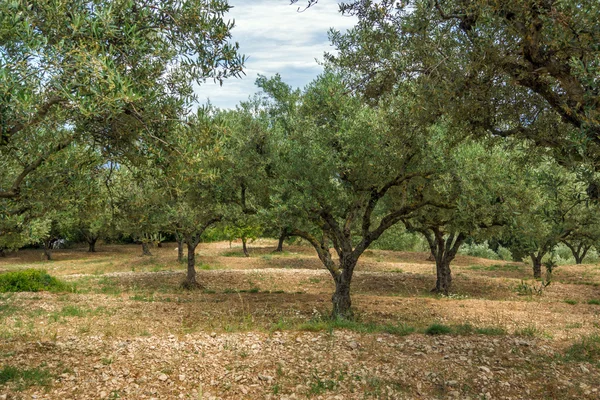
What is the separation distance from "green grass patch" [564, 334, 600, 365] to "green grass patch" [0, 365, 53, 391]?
37.6 ft

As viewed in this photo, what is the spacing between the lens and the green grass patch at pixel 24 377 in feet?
28.1

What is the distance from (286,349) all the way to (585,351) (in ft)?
24.3

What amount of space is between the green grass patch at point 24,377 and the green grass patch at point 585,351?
1146 centimetres

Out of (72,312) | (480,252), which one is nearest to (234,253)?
(480,252)

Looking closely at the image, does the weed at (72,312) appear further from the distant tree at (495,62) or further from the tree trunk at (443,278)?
the tree trunk at (443,278)

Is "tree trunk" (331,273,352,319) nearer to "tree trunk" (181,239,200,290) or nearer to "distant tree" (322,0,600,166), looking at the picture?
"distant tree" (322,0,600,166)

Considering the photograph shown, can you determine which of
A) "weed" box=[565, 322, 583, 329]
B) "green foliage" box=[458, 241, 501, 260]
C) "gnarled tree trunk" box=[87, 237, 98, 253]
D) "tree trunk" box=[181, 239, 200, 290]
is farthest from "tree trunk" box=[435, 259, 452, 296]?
"gnarled tree trunk" box=[87, 237, 98, 253]

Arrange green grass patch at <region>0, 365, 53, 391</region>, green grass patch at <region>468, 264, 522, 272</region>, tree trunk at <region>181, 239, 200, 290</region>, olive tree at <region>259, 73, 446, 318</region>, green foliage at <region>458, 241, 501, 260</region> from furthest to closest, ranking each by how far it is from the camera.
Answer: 1. green foliage at <region>458, 241, 501, 260</region>
2. green grass patch at <region>468, 264, 522, 272</region>
3. tree trunk at <region>181, 239, 200, 290</region>
4. olive tree at <region>259, 73, 446, 318</region>
5. green grass patch at <region>0, 365, 53, 391</region>

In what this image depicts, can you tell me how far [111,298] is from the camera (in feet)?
65.6

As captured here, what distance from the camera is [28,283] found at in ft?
71.4

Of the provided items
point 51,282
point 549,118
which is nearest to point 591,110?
point 549,118

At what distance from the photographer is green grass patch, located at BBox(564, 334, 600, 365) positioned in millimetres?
10211

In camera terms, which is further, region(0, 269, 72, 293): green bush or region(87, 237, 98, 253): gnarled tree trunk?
region(87, 237, 98, 253): gnarled tree trunk

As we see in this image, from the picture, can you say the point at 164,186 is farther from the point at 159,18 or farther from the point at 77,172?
the point at 159,18
